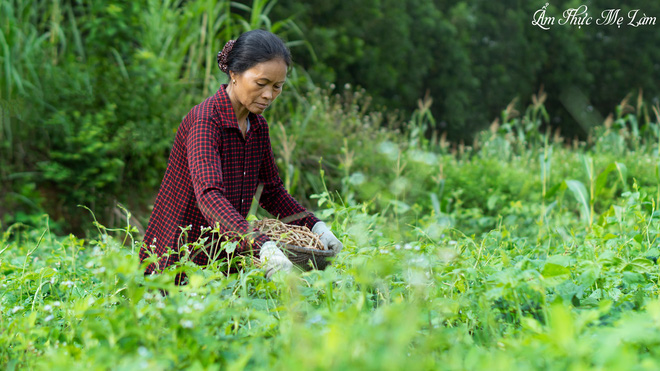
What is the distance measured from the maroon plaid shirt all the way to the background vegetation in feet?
0.64

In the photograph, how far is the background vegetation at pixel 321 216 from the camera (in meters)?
1.23

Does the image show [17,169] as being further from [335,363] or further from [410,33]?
[410,33]

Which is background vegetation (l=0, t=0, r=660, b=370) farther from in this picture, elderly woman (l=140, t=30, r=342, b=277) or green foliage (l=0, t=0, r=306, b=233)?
elderly woman (l=140, t=30, r=342, b=277)

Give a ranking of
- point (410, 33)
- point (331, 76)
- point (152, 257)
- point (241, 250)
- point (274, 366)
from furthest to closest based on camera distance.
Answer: point (410, 33) → point (331, 76) → point (241, 250) → point (152, 257) → point (274, 366)

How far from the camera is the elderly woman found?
2023 mm

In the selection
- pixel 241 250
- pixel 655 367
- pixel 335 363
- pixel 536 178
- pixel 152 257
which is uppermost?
pixel 655 367

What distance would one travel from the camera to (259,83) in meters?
2.14

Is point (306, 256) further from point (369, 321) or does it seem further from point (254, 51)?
point (254, 51)

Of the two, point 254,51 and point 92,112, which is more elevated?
point 254,51

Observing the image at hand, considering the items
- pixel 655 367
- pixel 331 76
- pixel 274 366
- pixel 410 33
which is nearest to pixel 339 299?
pixel 274 366

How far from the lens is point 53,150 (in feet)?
16.8

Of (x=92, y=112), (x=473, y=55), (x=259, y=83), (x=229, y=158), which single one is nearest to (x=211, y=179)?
(x=229, y=158)

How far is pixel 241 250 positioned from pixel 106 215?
3570 millimetres

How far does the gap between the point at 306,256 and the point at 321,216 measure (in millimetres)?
1412
